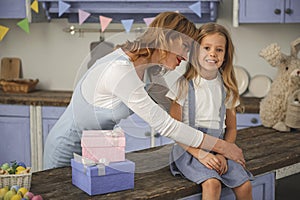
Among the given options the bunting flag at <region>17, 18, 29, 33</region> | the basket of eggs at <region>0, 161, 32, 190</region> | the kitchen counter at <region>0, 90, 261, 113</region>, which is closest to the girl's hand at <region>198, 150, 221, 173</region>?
the basket of eggs at <region>0, 161, 32, 190</region>

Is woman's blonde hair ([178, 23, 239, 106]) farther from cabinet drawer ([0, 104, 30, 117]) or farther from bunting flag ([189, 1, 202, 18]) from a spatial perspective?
cabinet drawer ([0, 104, 30, 117])

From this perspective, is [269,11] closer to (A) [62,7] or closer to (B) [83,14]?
(B) [83,14]

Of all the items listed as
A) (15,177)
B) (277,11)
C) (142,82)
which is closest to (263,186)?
(142,82)

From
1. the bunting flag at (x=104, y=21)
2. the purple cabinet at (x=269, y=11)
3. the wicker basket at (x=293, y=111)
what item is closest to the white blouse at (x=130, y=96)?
the wicker basket at (x=293, y=111)

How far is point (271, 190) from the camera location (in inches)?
99.3

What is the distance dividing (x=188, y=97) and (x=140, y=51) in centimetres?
32

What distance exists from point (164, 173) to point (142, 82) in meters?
0.44

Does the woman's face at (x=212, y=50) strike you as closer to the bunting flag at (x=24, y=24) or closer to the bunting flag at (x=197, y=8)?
the bunting flag at (x=197, y=8)

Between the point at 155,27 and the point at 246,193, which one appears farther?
the point at 246,193

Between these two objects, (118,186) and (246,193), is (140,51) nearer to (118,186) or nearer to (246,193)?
(118,186)

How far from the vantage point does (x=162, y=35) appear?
6.45 ft

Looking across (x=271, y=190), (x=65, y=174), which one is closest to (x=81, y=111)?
(x=65, y=174)

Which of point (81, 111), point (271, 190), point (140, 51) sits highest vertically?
point (140, 51)

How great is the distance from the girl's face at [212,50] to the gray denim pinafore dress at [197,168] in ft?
0.40
